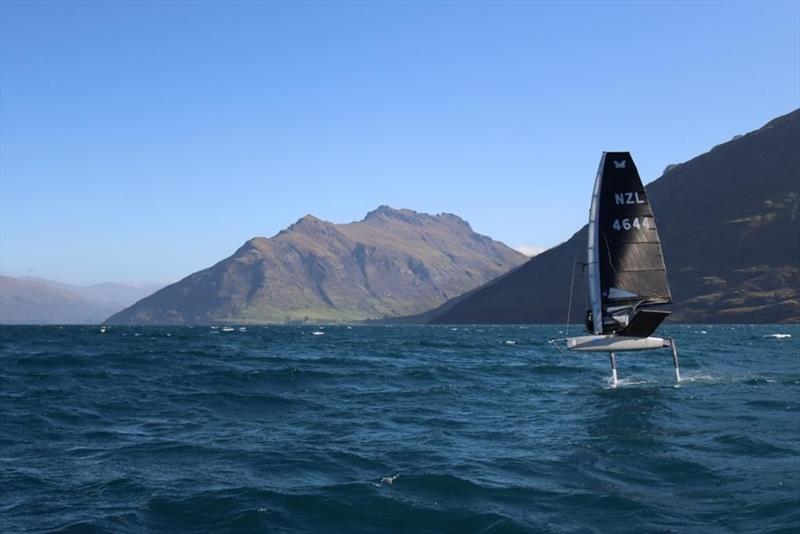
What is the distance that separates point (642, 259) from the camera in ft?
155

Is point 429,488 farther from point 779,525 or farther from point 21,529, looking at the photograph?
point 21,529

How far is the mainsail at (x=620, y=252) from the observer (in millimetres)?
46812

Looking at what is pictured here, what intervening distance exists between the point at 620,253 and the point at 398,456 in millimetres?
28045

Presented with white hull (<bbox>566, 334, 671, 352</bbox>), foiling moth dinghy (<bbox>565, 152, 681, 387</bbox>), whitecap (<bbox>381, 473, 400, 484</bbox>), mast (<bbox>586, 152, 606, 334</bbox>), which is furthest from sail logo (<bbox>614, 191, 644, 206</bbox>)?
whitecap (<bbox>381, 473, 400, 484</bbox>)

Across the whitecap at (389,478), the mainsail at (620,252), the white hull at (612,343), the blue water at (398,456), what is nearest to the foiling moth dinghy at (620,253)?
the mainsail at (620,252)

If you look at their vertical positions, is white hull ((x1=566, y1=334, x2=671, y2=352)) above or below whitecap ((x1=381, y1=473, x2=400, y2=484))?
above

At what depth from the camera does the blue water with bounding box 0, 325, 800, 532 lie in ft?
55.2

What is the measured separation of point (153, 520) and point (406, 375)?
39010 mm

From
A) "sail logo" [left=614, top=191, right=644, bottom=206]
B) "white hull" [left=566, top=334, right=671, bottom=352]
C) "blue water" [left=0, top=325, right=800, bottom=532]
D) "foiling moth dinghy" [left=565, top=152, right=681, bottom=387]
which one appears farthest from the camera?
"sail logo" [left=614, top=191, right=644, bottom=206]

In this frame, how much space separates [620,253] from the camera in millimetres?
47094

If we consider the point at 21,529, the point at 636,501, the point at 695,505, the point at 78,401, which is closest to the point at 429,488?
the point at 636,501

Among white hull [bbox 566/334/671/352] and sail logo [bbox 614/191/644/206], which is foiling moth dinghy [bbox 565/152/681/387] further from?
white hull [bbox 566/334/671/352]

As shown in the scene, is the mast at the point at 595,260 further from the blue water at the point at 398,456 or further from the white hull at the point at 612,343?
the blue water at the point at 398,456

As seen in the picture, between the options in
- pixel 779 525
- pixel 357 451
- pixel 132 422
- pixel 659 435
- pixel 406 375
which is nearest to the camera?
pixel 779 525
